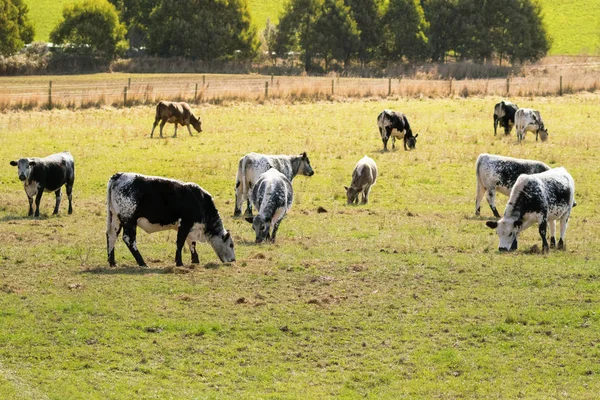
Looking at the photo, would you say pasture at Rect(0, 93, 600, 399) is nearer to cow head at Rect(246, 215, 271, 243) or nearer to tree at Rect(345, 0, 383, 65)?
cow head at Rect(246, 215, 271, 243)

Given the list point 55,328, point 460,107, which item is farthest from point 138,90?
point 55,328

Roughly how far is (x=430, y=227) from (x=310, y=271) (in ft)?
20.2

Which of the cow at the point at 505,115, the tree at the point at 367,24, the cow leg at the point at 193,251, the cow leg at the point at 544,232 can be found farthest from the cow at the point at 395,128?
the tree at the point at 367,24

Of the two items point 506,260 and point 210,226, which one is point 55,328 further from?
point 506,260

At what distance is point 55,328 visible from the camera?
13.6 meters

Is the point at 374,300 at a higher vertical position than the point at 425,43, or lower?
lower

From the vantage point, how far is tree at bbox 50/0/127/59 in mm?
94188

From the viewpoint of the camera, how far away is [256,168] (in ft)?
74.5

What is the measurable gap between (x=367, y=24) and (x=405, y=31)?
177 inches

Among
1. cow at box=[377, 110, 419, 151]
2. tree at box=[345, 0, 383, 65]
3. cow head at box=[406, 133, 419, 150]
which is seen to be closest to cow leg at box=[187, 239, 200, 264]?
cow at box=[377, 110, 419, 151]

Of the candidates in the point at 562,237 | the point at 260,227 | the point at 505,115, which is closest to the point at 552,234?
the point at 562,237

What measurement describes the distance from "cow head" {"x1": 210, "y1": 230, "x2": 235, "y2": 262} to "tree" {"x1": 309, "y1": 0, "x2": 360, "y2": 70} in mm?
79256

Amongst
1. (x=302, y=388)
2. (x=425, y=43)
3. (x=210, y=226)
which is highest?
(x=425, y=43)

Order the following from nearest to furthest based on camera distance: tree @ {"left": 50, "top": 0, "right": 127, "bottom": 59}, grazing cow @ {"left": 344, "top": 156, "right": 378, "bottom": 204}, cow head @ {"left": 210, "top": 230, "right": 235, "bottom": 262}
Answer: cow head @ {"left": 210, "top": 230, "right": 235, "bottom": 262} → grazing cow @ {"left": 344, "top": 156, "right": 378, "bottom": 204} → tree @ {"left": 50, "top": 0, "right": 127, "bottom": 59}
